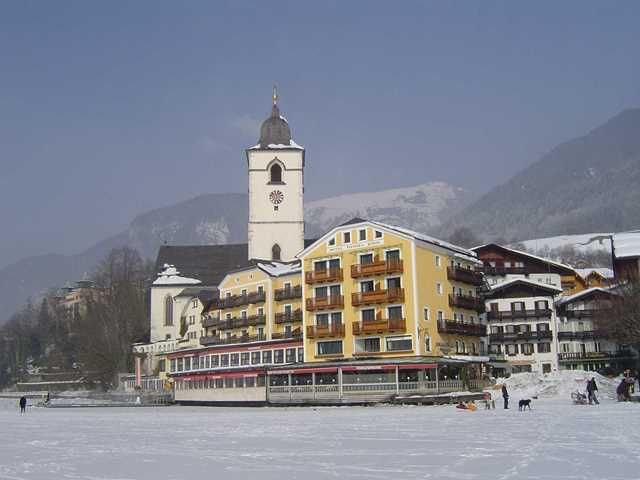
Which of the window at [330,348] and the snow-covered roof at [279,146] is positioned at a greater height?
the snow-covered roof at [279,146]

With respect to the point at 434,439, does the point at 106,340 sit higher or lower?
higher

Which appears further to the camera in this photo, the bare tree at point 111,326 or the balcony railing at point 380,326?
the bare tree at point 111,326

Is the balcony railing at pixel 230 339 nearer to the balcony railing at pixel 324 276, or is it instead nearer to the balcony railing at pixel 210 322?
the balcony railing at pixel 210 322

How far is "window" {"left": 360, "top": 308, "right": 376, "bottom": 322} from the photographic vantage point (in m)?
69.8

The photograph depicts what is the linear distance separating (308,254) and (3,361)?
13613cm

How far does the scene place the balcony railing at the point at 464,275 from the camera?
7356 centimetres

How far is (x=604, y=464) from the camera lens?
20516mm

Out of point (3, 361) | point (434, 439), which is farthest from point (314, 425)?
point (3, 361)

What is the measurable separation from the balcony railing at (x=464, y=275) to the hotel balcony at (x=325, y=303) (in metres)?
9.88

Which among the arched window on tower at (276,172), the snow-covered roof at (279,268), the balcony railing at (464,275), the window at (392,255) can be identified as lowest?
the balcony railing at (464,275)

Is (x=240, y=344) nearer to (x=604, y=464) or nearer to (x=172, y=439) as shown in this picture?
(x=172, y=439)

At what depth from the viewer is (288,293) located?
7950 centimetres

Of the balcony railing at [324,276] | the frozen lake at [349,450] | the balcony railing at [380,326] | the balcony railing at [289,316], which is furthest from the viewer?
the balcony railing at [289,316]

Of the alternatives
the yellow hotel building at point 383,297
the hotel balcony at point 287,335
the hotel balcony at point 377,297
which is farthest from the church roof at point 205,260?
the hotel balcony at point 377,297
